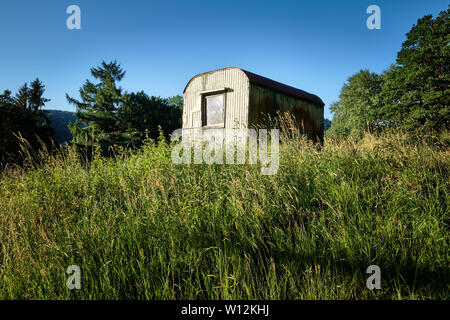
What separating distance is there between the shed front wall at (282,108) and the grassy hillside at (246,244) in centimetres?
648

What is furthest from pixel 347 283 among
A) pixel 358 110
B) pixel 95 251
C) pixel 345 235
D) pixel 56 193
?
pixel 358 110

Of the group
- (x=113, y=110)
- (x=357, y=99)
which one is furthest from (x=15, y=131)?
(x=357, y=99)

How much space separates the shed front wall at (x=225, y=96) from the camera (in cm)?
1002

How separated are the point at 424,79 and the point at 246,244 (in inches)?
593

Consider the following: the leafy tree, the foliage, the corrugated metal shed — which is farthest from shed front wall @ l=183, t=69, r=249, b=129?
the leafy tree

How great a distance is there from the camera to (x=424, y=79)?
1268 centimetres

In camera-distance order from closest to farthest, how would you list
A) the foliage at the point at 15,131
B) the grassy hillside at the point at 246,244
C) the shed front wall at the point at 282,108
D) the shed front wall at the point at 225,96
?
the grassy hillside at the point at 246,244 < the foliage at the point at 15,131 < the shed front wall at the point at 225,96 < the shed front wall at the point at 282,108

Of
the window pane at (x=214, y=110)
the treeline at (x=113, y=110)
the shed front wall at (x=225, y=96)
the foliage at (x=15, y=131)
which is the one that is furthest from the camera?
the treeline at (x=113, y=110)

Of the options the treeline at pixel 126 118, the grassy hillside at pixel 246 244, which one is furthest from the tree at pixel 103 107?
the grassy hillside at pixel 246 244

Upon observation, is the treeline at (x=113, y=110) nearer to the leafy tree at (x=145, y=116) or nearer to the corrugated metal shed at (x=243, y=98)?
the leafy tree at (x=145, y=116)

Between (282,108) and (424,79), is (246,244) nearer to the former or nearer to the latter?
(282,108)

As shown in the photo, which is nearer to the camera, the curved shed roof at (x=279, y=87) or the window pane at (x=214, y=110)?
the curved shed roof at (x=279, y=87)

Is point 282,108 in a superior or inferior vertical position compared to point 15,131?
superior

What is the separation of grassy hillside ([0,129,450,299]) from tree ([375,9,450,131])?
11.4 m
